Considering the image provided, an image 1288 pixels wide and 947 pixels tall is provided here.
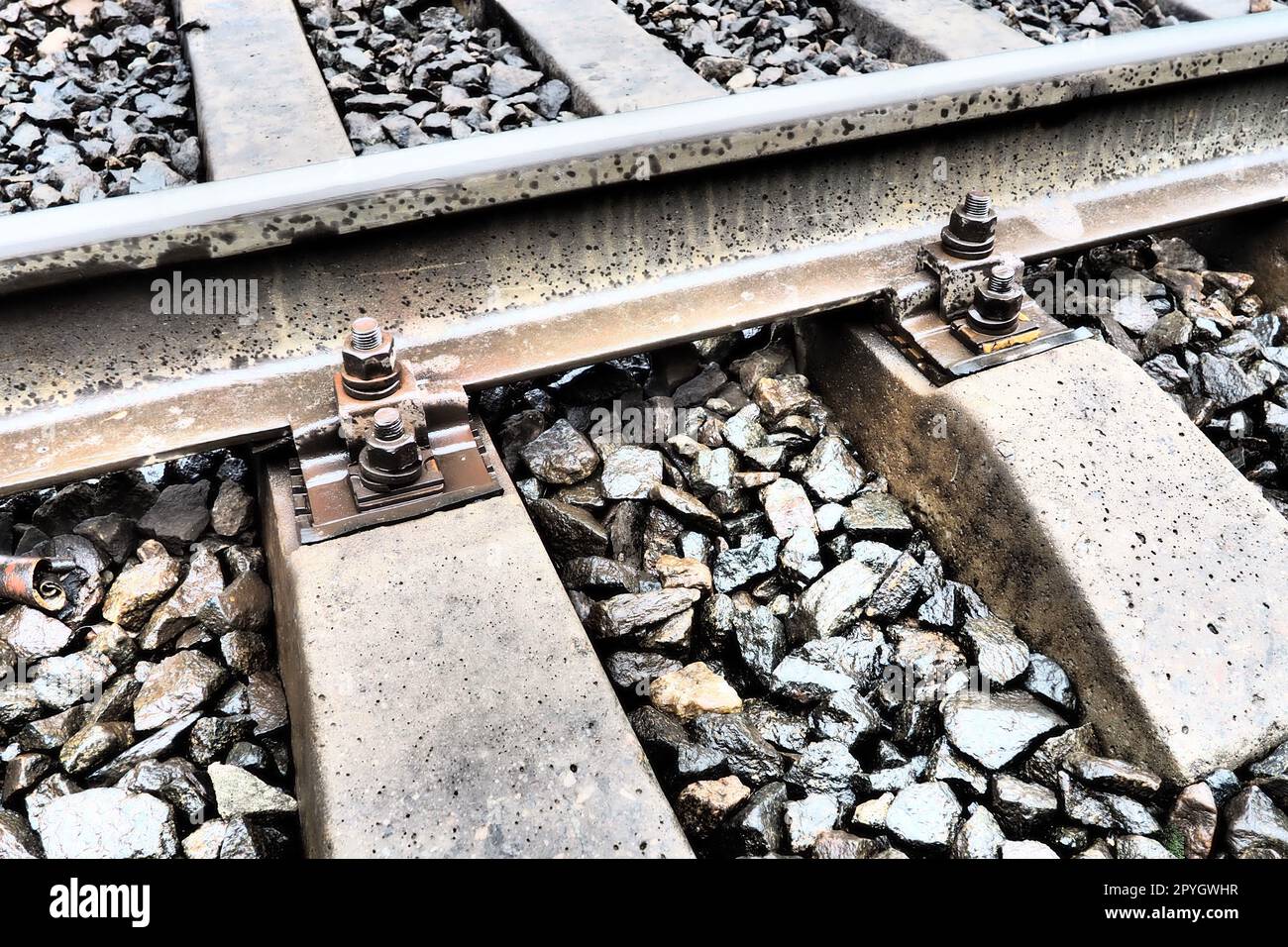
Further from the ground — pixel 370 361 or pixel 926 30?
pixel 926 30

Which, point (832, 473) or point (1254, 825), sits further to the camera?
point (832, 473)

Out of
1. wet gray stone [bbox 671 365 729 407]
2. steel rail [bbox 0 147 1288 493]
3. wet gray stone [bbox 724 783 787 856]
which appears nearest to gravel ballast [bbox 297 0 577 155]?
steel rail [bbox 0 147 1288 493]

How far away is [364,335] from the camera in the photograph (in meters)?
2.13

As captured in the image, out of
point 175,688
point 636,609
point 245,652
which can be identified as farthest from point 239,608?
point 636,609

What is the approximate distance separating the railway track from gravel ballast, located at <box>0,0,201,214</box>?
25 centimetres

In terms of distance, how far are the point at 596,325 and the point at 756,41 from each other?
5.59 ft

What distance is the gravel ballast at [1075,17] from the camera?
3.76m

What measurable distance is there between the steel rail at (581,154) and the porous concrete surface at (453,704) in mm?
630

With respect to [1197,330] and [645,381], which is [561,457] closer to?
[645,381]

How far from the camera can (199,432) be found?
2.22m

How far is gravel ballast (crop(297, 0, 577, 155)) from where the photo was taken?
124 inches

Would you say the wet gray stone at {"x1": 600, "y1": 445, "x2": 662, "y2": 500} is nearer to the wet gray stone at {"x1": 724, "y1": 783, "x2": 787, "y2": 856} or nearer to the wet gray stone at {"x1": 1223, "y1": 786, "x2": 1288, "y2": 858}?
the wet gray stone at {"x1": 724, "y1": 783, "x2": 787, "y2": 856}
